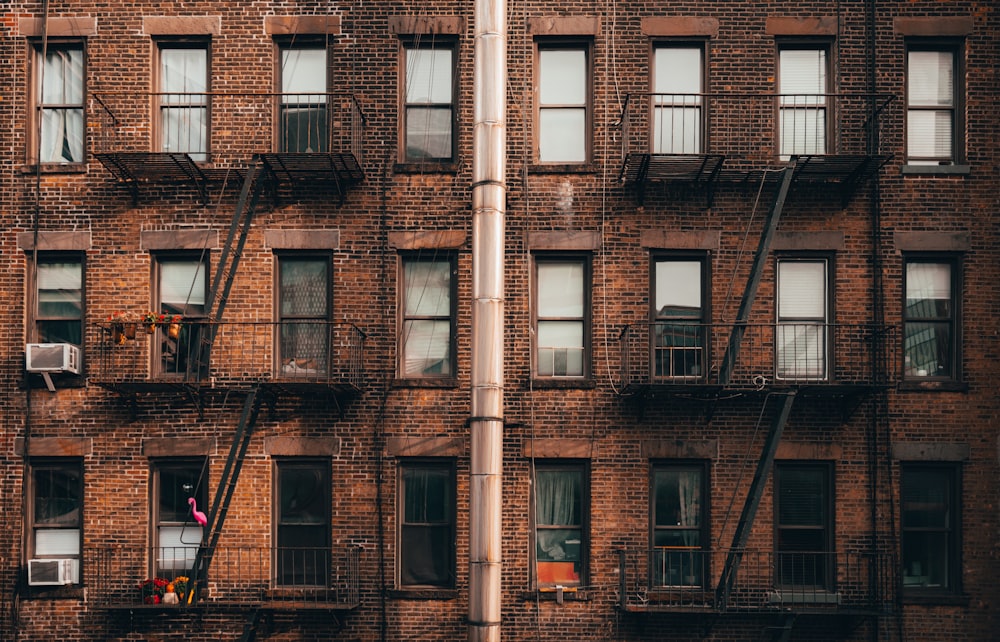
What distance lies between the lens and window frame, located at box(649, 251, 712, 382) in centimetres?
1684

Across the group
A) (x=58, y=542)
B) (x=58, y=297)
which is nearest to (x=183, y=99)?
(x=58, y=297)

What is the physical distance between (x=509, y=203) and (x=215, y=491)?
20.8 feet

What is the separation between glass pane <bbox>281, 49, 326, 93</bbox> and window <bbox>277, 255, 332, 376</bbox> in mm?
2728

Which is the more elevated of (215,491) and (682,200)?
(682,200)

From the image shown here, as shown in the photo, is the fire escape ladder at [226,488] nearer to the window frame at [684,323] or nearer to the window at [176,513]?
the window at [176,513]

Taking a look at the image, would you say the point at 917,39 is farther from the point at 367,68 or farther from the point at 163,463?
the point at 163,463

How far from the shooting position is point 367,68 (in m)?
17.4

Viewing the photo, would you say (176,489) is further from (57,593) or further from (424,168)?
(424,168)

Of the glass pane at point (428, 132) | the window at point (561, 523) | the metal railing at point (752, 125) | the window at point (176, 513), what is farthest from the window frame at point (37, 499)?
the metal railing at point (752, 125)

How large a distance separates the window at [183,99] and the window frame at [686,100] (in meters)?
7.07

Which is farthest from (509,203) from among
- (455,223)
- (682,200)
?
(682,200)

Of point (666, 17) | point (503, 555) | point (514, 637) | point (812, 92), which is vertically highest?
point (666, 17)

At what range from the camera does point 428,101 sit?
1750 centimetres

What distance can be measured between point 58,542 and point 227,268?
16.3 feet
